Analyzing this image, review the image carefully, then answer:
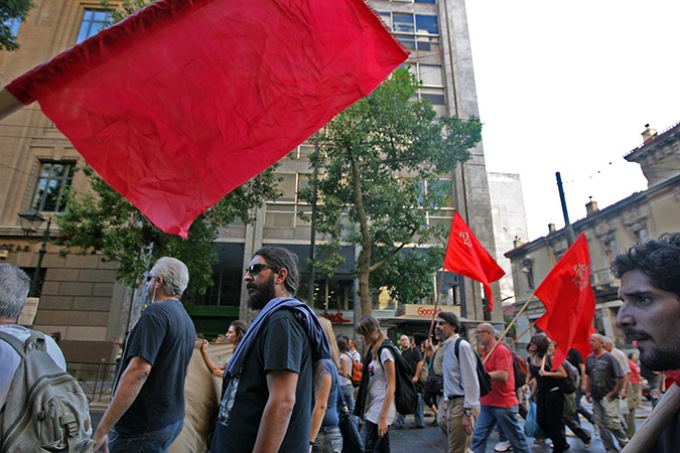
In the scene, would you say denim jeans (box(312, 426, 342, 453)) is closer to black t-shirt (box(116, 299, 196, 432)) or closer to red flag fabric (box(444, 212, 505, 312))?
black t-shirt (box(116, 299, 196, 432))

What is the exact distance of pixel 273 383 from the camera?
6.09 feet

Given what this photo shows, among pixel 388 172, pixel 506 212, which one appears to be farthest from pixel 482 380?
pixel 506 212

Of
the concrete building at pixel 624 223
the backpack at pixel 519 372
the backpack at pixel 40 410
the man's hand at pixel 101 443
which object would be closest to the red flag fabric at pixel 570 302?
the backpack at pixel 519 372

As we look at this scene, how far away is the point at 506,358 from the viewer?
549cm

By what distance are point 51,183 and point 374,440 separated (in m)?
18.7

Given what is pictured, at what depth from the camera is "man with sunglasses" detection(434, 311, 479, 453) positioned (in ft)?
14.1

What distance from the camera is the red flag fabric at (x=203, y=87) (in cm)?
207

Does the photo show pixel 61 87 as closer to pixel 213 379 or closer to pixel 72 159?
pixel 213 379

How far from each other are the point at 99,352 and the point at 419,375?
12.6m

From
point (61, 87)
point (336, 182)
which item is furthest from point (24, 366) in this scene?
point (336, 182)

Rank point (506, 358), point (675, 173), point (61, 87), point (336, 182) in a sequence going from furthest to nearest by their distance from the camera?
point (675, 173)
point (336, 182)
point (506, 358)
point (61, 87)

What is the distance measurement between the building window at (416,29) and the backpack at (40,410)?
27.1 metres

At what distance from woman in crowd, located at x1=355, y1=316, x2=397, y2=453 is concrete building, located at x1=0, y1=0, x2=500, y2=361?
11.0 metres

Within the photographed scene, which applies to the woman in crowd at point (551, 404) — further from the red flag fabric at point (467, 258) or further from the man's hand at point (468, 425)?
the man's hand at point (468, 425)
